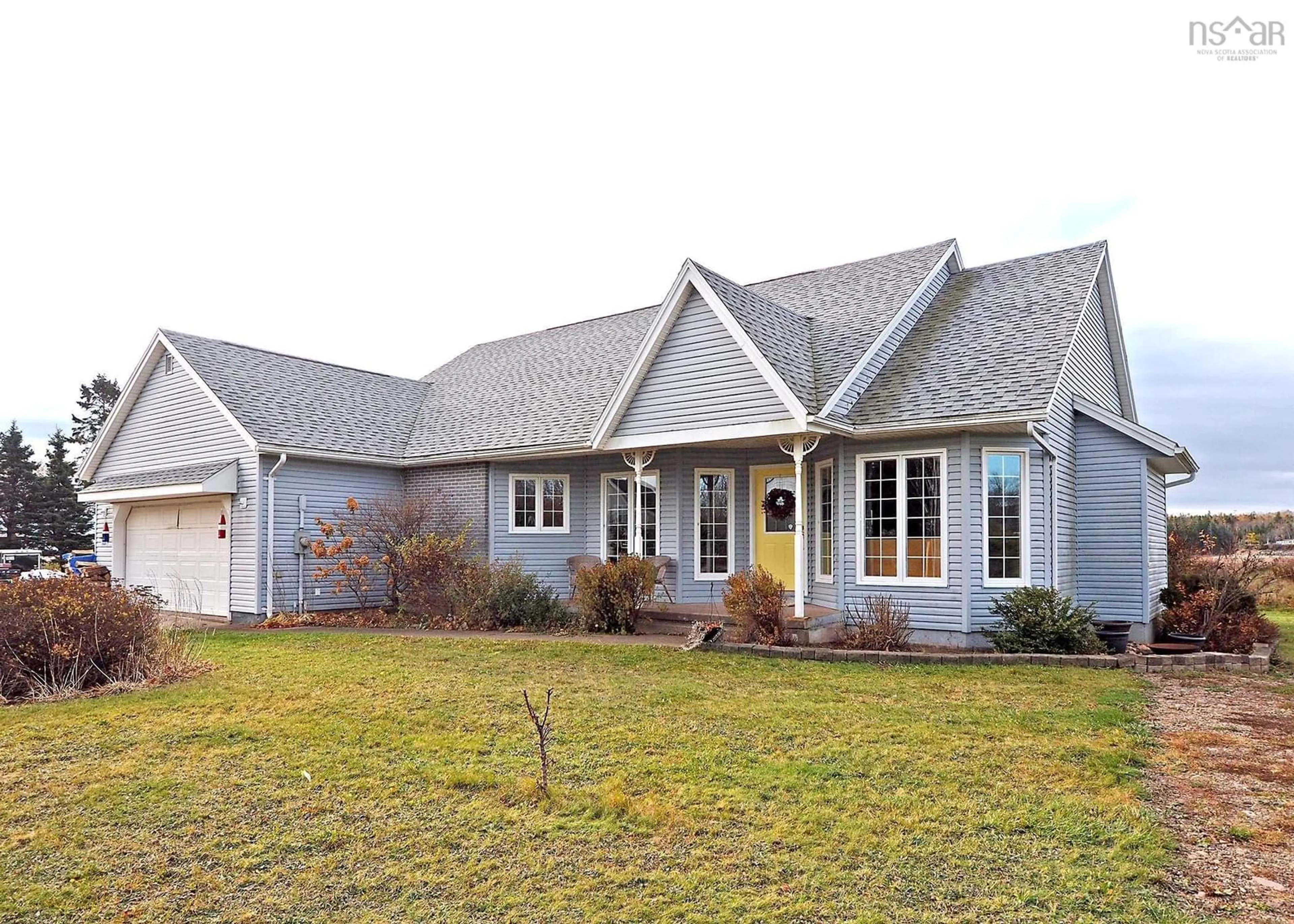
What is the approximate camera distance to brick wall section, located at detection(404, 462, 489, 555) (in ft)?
53.8

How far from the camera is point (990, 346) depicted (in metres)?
12.7

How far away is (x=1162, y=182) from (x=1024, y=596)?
27.1ft

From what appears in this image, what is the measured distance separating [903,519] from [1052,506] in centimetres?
210

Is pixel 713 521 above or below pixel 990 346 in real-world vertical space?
below

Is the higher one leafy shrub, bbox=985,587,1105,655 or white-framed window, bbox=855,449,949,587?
white-framed window, bbox=855,449,949,587

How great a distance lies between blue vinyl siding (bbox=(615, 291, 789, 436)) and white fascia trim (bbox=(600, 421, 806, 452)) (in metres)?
0.07

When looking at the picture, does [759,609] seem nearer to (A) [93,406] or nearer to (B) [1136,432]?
(B) [1136,432]

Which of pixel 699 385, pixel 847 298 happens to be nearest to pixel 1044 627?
pixel 699 385

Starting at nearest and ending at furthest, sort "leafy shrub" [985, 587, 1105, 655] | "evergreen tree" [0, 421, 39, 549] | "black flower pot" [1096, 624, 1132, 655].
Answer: "leafy shrub" [985, 587, 1105, 655], "black flower pot" [1096, 624, 1132, 655], "evergreen tree" [0, 421, 39, 549]

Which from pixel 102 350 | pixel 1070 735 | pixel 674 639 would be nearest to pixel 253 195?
pixel 674 639

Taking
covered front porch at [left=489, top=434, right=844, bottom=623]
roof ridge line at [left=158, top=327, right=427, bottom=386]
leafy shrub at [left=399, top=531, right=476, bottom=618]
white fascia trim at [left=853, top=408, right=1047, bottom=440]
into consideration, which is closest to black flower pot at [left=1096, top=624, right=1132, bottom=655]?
white fascia trim at [left=853, top=408, right=1047, bottom=440]

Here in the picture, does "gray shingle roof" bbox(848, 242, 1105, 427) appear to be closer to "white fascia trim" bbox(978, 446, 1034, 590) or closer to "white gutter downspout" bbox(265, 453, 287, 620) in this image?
"white fascia trim" bbox(978, 446, 1034, 590)

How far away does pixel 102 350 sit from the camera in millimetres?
42875

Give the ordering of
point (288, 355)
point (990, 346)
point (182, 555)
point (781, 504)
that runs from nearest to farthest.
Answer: point (990, 346), point (781, 504), point (182, 555), point (288, 355)
